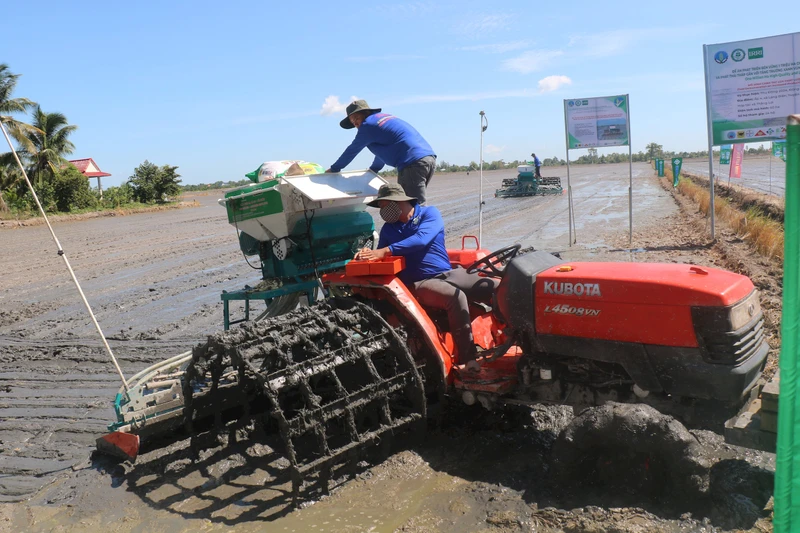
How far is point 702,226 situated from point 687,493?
11.7 metres

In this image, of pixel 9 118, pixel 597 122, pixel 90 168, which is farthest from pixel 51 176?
pixel 597 122

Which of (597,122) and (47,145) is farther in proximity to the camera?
(47,145)

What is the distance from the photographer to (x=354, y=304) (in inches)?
169

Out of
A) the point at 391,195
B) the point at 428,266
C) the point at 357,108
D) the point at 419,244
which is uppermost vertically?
the point at 357,108

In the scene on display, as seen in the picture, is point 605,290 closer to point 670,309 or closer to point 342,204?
point 670,309

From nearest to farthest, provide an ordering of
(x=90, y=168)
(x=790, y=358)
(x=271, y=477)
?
(x=790, y=358) < (x=271, y=477) < (x=90, y=168)

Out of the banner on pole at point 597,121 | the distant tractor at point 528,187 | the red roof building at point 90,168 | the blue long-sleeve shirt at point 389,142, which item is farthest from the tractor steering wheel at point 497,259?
the red roof building at point 90,168

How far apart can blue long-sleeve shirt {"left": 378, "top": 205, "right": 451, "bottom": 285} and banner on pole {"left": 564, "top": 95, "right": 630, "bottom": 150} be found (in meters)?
9.12

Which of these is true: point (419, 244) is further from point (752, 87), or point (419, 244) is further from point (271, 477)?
point (752, 87)

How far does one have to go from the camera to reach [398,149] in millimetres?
5676

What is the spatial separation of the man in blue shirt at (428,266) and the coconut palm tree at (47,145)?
3695 centimetres

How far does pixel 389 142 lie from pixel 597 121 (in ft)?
27.3

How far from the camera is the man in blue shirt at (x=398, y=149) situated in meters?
5.66

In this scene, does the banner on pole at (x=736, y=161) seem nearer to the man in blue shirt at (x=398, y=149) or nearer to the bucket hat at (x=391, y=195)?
the man in blue shirt at (x=398, y=149)
